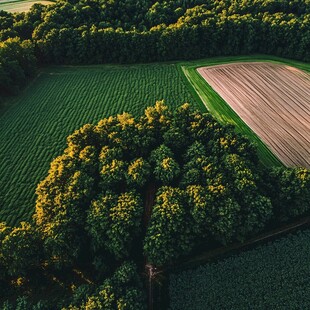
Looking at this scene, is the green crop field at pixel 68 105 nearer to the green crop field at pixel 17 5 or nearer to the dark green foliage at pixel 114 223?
the dark green foliage at pixel 114 223

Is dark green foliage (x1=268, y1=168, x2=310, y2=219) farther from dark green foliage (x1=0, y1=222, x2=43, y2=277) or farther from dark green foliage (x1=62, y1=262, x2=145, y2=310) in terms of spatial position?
dark green foliage (x1=0, y1=222, x2=43, y2=277)

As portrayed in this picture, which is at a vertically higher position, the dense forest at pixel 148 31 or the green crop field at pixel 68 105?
the dense forest at pixel 148 31

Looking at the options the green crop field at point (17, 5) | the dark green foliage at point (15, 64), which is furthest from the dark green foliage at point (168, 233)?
the green crop field at point (17, 5)

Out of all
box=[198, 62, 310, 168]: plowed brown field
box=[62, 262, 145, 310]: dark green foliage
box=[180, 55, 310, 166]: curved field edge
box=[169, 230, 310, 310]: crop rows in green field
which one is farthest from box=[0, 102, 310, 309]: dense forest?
box=[198, 62, 310, 168]: plowed brown field

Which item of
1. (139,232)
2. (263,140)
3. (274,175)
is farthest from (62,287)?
(263,140)

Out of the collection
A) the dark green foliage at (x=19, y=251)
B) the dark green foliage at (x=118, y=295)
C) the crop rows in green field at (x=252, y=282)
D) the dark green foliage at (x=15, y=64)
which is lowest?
the crop rows in green field at (x=252, y=282)

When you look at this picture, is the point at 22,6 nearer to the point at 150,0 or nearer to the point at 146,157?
the point at 150,0

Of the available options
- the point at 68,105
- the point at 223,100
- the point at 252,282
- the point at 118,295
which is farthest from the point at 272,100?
the point at 118,295

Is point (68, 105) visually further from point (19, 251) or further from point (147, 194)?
point (19, 251)
